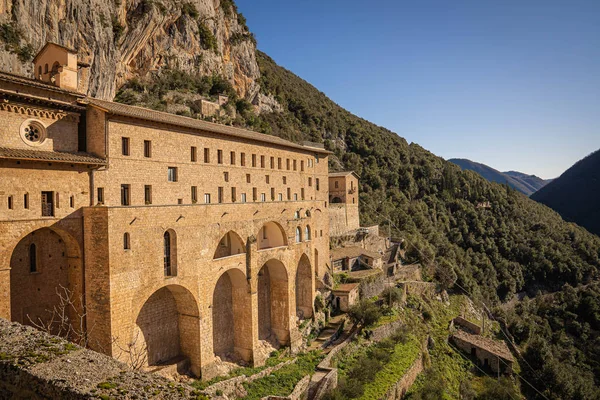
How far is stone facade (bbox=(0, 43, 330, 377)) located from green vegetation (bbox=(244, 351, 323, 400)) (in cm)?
170

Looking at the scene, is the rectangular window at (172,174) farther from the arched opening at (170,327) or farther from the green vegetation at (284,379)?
the green vegetation at (284,379)

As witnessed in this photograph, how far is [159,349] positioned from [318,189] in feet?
73.6

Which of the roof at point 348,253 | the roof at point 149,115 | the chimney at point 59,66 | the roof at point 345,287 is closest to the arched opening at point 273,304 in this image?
the roof at point 345,287

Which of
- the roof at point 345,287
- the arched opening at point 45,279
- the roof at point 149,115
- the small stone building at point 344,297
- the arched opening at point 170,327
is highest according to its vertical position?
the roof at point 149,115

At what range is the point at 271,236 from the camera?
90.6 feet

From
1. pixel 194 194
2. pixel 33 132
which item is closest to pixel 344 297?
pixel 194 194

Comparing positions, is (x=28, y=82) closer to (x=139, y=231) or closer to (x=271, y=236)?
(x=139, y=231)

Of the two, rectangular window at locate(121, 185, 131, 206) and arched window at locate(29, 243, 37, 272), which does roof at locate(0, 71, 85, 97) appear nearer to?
rectangular window at locate(121, 185, 131, 206)

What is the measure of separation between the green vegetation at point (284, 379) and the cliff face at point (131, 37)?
28.8 meters

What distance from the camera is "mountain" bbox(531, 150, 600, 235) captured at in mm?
106062

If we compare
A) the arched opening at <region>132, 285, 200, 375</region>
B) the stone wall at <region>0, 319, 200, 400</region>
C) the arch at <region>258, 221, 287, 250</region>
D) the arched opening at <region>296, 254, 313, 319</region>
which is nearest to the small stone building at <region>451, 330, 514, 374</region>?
the arched opening at <region>296, 254, 313, 319</region>

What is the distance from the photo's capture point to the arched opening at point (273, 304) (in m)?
26.1

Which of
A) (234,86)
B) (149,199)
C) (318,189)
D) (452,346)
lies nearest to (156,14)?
(234,86)

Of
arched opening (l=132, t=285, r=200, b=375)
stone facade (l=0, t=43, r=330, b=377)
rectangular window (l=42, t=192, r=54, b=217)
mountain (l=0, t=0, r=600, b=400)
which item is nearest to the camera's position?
stone facade (l=0, t=43, r=330, b=377)
